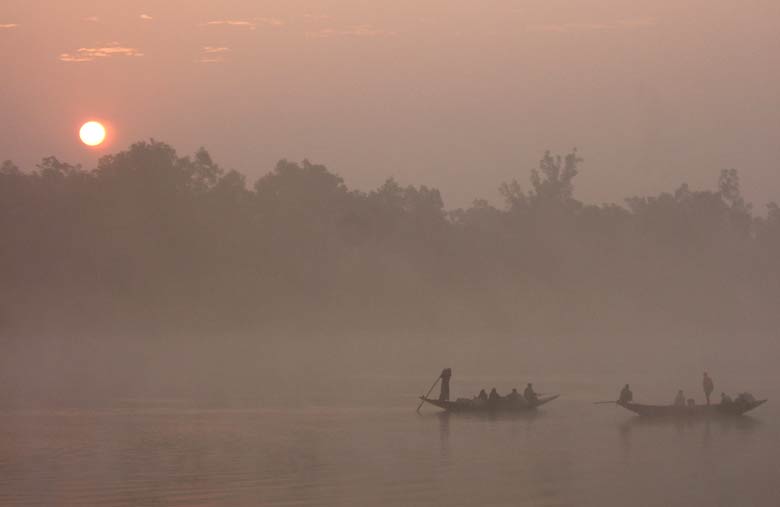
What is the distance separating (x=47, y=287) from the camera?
302 ft

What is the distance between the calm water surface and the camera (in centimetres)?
2459

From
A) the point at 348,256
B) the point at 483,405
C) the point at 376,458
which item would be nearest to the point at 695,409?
the point at 483,405

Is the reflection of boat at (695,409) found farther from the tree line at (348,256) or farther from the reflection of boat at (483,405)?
the tree line at (348,256)

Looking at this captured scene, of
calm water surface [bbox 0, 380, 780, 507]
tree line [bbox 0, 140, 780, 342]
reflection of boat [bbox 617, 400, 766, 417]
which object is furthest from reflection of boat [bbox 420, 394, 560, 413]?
tree line [bbox 0, 140, 780, 342]

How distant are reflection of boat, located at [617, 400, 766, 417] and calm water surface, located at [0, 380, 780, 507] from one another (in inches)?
16.1

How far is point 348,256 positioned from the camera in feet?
355

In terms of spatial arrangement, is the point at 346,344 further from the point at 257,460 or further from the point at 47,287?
the point at 257,460

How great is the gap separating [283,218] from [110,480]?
3108 inches

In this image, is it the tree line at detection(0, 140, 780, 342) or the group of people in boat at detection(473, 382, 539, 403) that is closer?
the group of people in boat at detection(473, 382, 539, 403)

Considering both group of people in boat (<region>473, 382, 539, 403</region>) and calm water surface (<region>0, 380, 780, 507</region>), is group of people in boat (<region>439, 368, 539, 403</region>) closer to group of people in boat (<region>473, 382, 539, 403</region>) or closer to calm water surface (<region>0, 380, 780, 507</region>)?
group of people in boat (<region>473, 382, 539, 403</region>)

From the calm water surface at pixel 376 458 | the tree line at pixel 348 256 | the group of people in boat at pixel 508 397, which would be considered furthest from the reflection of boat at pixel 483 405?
the tree line at pixel 348 256

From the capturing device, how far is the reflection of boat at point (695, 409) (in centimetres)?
3738

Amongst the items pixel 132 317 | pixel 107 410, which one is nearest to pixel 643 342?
pixel 132 317

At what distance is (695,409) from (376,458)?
11596mm
